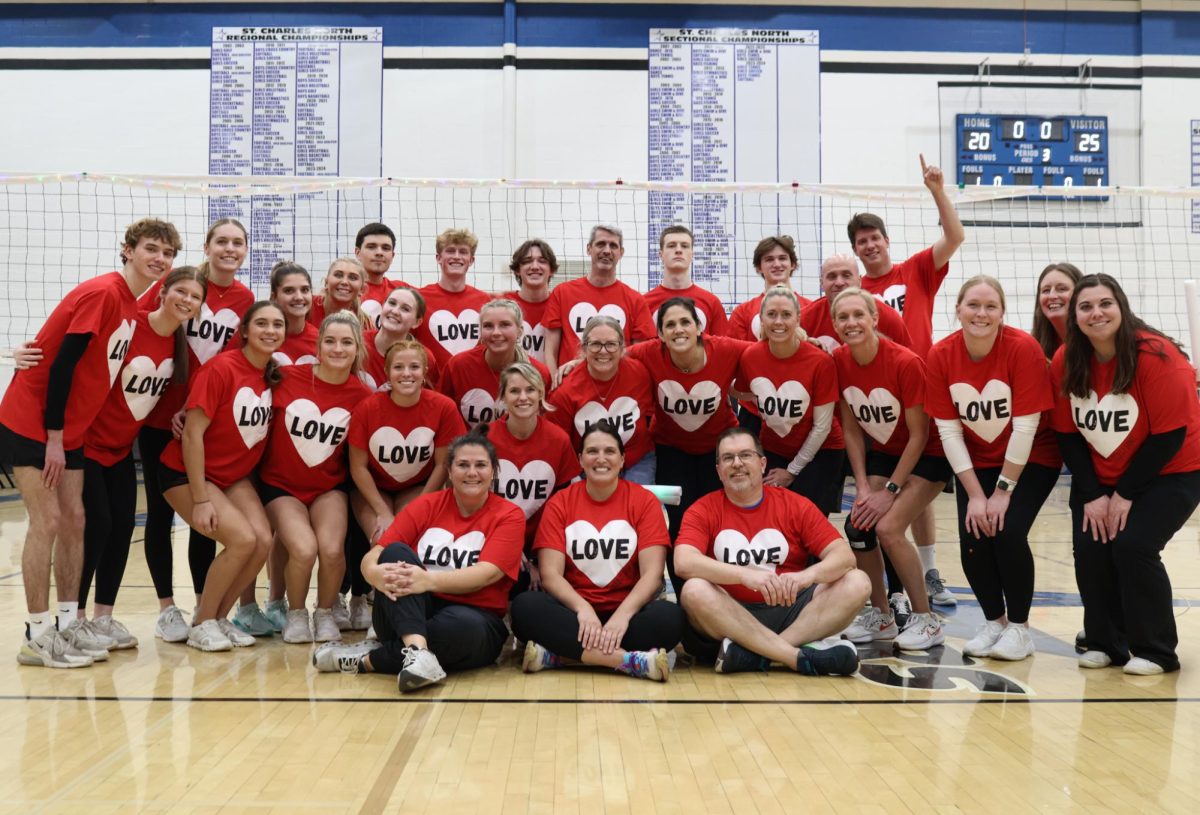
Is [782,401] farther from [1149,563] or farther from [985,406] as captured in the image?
[1149,563]

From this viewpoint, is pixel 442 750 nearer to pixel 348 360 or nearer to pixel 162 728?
pixel 162 728

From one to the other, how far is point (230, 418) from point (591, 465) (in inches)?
A: 68.7

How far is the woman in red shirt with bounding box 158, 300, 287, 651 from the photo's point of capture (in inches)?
186

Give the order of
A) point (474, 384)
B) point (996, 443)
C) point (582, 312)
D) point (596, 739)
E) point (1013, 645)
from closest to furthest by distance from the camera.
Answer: point (596, 739), point (1013, 645), point (996, 443), point (474, 384), point (582, 312)

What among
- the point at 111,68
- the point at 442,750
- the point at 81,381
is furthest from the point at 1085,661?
the point at 111,68

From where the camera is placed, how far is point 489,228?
11.4m

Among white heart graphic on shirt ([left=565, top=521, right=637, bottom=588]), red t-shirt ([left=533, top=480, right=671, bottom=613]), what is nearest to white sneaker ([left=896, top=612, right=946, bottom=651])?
red t-shirt ([left=533, top=480, right=671, bottom=613])

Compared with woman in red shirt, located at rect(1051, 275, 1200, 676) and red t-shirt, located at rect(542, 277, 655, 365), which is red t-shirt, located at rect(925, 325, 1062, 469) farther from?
red t-shirt, located at rect(542, 277, 655, 365)

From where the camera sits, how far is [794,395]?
4.96m

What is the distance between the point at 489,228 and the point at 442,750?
8762 millimetres

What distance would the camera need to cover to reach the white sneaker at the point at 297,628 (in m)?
4.95

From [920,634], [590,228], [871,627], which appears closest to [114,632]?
[871,627]

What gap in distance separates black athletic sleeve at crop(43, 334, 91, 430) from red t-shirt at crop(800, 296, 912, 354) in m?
3.50

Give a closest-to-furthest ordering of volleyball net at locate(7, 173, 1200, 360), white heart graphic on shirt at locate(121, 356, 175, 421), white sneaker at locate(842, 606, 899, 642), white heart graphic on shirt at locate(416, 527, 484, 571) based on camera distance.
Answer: white heart graphic on shirt at locate(416, 527, 484, 571) → white heart graphic on shirt at locate(121, 356, 175, 421) → white sneaker at locate(842, 606, 899, 642) → volleyball net at locate(7, 173, 1200, 360)
